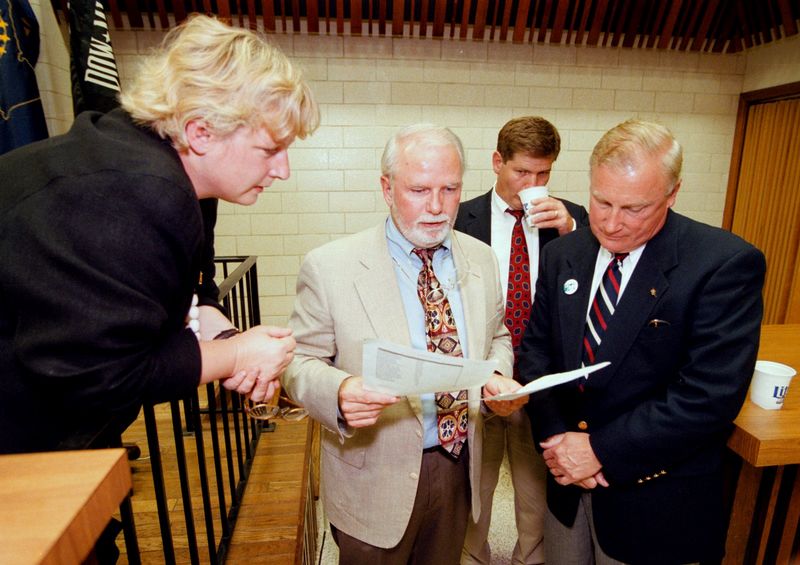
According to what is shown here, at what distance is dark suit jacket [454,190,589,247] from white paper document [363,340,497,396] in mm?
1093

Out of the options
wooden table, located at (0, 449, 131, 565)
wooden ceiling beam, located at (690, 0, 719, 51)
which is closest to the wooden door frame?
wooden ceiling beam, located at (690, 0, 719, 51)

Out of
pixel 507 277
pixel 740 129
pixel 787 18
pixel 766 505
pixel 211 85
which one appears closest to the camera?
pixel 211 85

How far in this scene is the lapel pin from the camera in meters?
1.44

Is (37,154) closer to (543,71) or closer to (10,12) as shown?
(10,12)

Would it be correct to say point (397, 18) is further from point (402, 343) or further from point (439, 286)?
point (402, 343)

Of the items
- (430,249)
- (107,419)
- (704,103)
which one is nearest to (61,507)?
(107,419)

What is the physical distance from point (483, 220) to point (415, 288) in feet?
2.75

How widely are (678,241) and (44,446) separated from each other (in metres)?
1.55

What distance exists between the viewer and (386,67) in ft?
12.9

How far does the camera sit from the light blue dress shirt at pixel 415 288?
1.42 metres

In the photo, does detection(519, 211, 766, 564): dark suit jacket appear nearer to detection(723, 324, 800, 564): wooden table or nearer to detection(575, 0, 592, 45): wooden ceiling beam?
detection(723, 324, 800, 564): wooden table

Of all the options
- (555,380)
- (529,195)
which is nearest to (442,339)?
(555,380)

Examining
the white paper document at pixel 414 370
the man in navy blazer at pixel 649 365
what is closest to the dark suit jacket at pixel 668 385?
the man in navy blazer at pixel 649 365

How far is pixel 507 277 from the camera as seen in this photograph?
2.06 m
